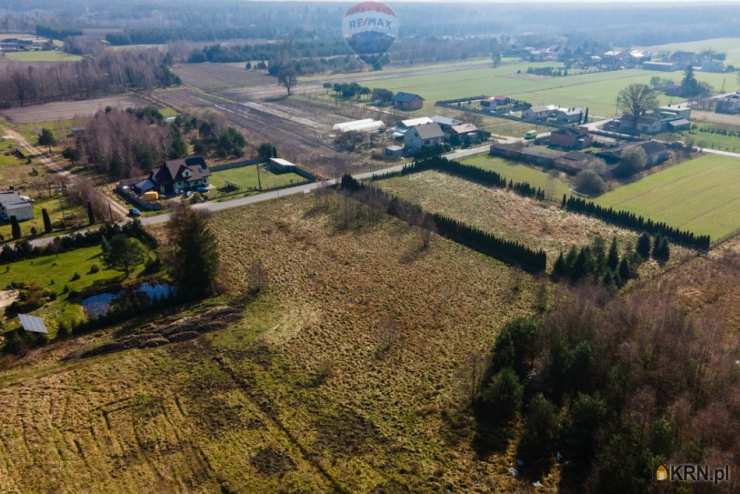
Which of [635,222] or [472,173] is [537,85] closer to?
[472,173]

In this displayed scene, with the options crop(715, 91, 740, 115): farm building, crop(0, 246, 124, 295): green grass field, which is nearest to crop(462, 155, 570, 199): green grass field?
crop(0, 246, 124, 295): green grass field

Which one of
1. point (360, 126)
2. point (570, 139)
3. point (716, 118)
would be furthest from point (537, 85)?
point (360, 126)

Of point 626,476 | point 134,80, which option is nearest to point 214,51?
point 134,80

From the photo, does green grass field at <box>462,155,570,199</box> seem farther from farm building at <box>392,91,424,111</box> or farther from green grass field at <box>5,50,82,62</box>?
green grass field at <box>5,50,82,62</box>

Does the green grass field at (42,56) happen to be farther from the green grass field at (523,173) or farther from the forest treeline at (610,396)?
the forest treeline at (610,396)

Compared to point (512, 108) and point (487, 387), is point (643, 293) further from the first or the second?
point (512, 108)

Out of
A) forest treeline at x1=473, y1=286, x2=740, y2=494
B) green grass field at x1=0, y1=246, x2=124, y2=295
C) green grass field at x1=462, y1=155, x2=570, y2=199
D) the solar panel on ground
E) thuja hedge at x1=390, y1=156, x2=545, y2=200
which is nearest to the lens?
forest treeline at x1=473, y1=286, x2=740, y2=494

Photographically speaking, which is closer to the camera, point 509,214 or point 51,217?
point 51,217
